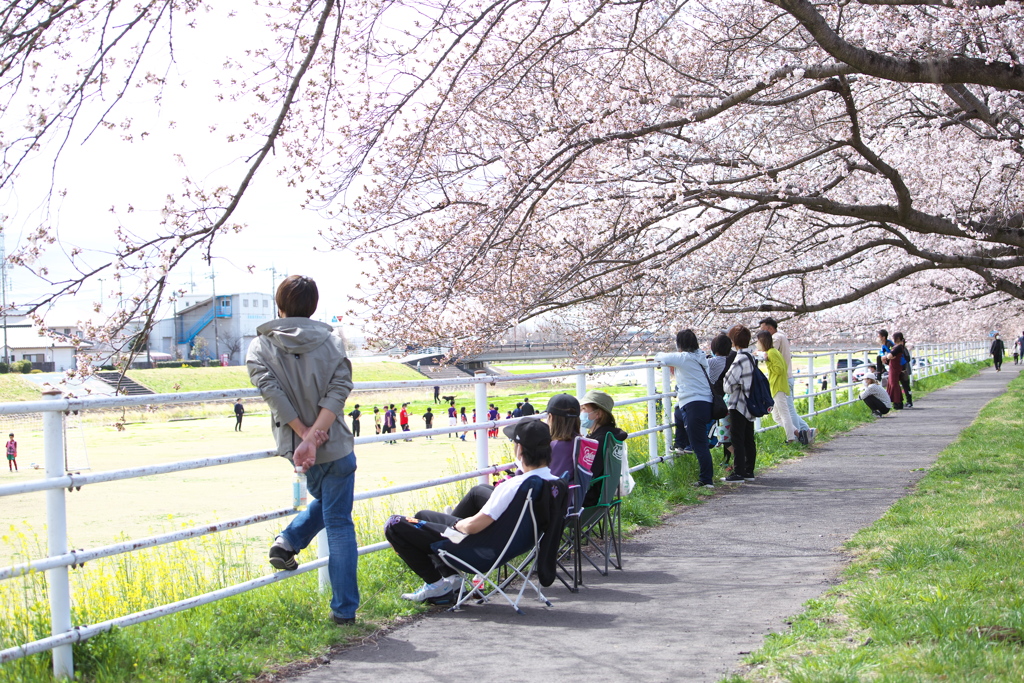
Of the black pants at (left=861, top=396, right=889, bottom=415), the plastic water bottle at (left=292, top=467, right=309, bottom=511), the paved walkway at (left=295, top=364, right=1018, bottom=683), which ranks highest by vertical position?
the plastic water bottle at (left=292, top=467, right=309, bottom=511)

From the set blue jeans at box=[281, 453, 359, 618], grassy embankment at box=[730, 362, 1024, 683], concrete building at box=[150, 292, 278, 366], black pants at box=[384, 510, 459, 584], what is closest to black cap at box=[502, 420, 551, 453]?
black pants at box=[384, 510, 459, 584]

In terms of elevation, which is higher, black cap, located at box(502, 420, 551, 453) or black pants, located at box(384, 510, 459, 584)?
black cap, located at box(502, 420, 551, 453)

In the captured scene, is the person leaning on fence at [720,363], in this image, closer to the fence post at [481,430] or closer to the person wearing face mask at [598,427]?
the person wearing face mask at [598,427]

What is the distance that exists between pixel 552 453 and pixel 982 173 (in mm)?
12589

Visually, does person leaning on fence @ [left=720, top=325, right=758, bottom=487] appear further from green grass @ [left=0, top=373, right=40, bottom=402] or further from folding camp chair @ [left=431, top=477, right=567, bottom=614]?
green grass @ [left=0, top=373, right=40, bottom=402]

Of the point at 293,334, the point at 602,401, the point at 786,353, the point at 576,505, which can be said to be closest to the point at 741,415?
the point at 786,353

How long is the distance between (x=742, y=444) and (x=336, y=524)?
6.77 meters

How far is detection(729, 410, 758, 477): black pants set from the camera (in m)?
10.7

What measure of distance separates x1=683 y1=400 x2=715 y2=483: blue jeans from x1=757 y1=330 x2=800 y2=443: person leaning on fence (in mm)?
2088

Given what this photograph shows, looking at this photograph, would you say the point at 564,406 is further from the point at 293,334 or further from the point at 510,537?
the point at 293,334

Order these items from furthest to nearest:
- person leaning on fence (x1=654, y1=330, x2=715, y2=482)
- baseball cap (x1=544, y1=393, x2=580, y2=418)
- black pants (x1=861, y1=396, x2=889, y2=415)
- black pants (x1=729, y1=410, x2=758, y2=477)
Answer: black pants (x1=861, y1=396, x2=889, y2=415), black pants (x1=729, y1=410, x2=758, y2=477), person leaning on fence (x1=654, y1=330, x2=715, y2=482), baseball cap (x1=544, y1=393, x2=580, y2=418)

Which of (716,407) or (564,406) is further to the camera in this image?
(716,407)

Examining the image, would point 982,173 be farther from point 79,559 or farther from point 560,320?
point 79,559

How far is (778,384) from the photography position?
12.8 metres
